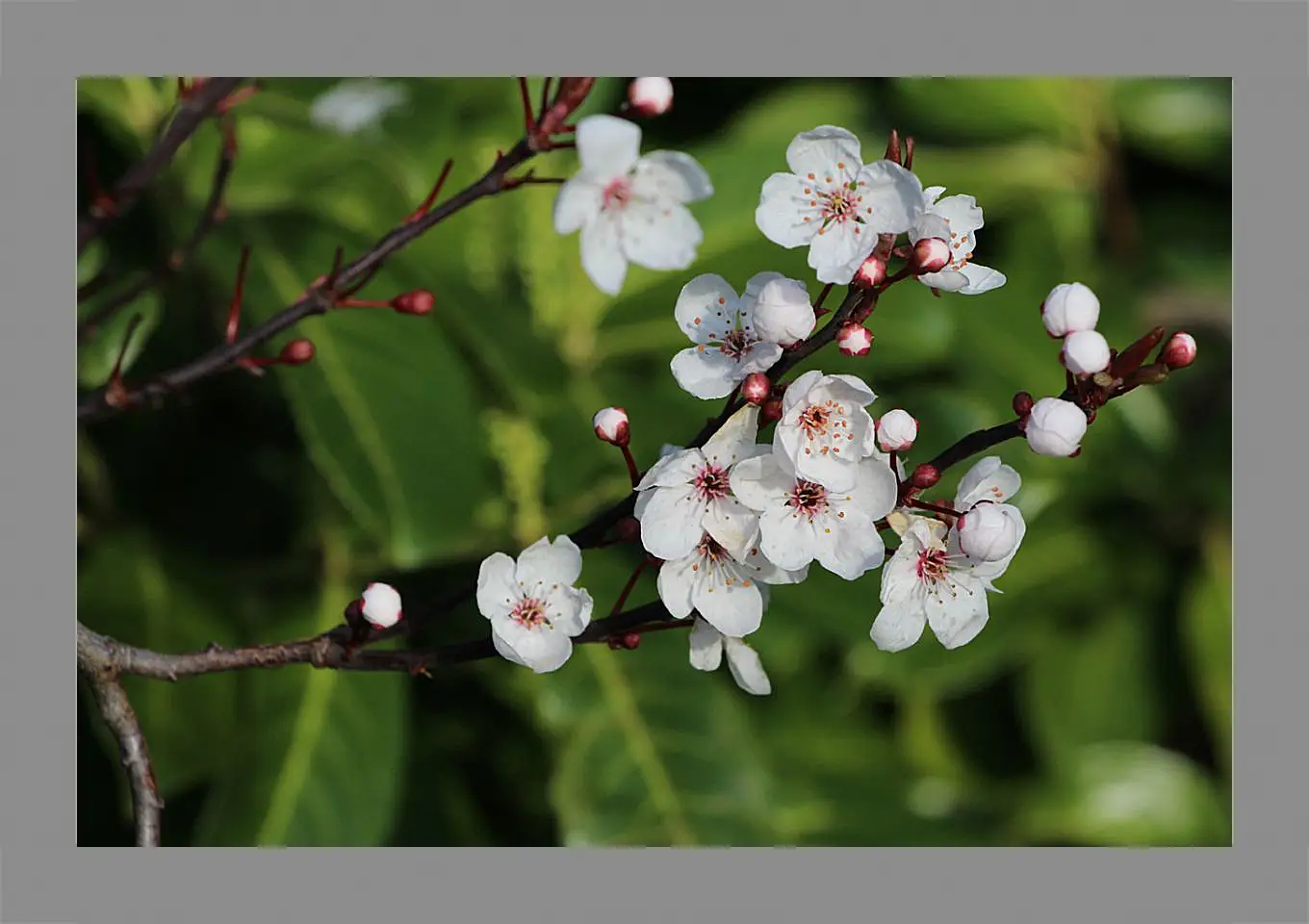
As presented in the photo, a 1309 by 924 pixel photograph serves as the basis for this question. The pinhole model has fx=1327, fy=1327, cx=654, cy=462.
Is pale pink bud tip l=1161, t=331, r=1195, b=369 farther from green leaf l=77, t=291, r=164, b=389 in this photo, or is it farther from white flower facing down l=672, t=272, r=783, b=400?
green leaf l=77, t=291, r=164, b=389

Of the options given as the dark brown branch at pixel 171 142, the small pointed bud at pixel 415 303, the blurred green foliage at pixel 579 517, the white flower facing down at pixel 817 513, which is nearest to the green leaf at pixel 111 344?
the blurred green foliage at pixel 579 517

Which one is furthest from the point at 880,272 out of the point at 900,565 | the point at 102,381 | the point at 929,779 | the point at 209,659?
the point at 929,779

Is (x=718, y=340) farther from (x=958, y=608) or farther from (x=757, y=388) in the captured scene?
(x=958, y=608)

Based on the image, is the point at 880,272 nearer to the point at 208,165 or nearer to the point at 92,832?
the point at 92,832

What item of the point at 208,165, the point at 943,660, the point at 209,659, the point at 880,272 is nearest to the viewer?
the point at 880,272

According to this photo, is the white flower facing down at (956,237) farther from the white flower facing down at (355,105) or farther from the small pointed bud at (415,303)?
the white flower facing down at (355,105)

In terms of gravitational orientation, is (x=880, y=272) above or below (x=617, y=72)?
below

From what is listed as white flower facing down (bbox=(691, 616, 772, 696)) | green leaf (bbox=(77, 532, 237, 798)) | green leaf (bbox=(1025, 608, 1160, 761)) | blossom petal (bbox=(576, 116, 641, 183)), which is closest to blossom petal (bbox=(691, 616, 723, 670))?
white flower facing down (bbox=(691, 616, 772, 696))
